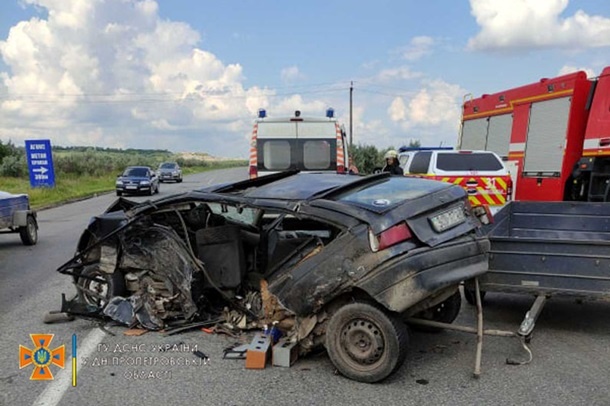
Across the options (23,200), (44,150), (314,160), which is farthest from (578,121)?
(44,150)

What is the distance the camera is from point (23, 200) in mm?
10898

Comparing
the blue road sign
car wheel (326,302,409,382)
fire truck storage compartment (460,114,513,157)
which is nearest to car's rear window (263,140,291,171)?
fire truck storage compartment (460,114,513,157)

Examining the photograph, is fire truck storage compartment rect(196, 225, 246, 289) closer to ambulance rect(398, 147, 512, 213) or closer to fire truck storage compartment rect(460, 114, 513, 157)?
ambulance rect(398, 147, 512, 213)

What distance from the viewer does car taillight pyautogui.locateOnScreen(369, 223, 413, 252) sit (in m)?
3.91

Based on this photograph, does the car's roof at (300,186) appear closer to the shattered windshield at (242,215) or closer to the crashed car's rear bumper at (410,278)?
the shattered windshield at (242,215)

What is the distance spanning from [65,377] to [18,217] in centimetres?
741

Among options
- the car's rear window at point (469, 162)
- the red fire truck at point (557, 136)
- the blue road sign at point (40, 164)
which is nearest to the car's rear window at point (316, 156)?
the car's rear window at point (469, 162)

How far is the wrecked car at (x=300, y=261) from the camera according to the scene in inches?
155

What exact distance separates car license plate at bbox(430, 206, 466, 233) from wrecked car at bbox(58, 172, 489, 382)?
12 millimetres

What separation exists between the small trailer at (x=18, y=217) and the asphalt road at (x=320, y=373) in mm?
5231

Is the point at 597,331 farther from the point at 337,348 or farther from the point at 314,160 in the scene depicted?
the point at 314,160

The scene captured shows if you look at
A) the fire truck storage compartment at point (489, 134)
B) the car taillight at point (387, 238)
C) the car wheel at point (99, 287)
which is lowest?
the car wheel at point (99, 287)

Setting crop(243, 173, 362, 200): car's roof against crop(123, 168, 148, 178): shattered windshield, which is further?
crop(123, 168, 148, 178): shattered windshield

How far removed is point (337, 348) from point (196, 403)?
1.12 metres
